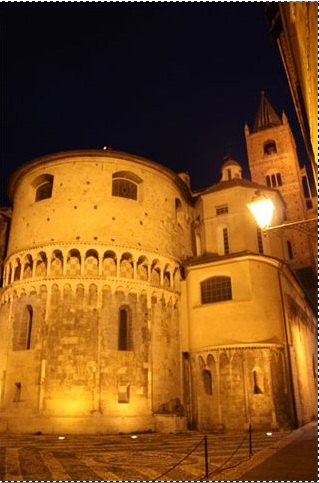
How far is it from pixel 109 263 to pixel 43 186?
7.04 meters

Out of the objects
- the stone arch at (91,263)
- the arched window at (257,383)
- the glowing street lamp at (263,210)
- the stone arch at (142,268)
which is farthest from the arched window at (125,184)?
the glowing street lamp at (263,210)

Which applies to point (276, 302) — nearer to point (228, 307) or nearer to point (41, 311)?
point (228, 307)

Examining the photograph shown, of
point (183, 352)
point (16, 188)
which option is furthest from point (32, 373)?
point (16, 188)

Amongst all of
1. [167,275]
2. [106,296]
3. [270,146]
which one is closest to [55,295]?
[106,296]

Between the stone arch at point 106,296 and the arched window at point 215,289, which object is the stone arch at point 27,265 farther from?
the arched window at point 215,289

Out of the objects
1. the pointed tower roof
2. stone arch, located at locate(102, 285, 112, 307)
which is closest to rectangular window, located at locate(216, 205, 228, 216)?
stone arch, located at locate(102, 285, 112, 307)

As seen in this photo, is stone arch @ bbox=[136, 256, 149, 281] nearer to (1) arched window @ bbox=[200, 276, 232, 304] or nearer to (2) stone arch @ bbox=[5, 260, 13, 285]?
(1) arched window @ bbox=[200, 276, 232, 304]

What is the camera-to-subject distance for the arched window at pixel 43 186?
82.0 ft

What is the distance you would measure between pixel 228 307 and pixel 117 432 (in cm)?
850

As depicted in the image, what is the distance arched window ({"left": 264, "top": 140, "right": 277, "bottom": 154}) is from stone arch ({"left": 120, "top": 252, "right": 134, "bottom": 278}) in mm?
42641

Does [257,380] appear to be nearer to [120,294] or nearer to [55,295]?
[120,294]

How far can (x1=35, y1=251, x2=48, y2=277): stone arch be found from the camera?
22.1 m

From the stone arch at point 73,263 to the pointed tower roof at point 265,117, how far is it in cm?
4647

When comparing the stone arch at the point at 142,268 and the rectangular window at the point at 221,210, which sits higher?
the rectangular window at the point at 221,210
